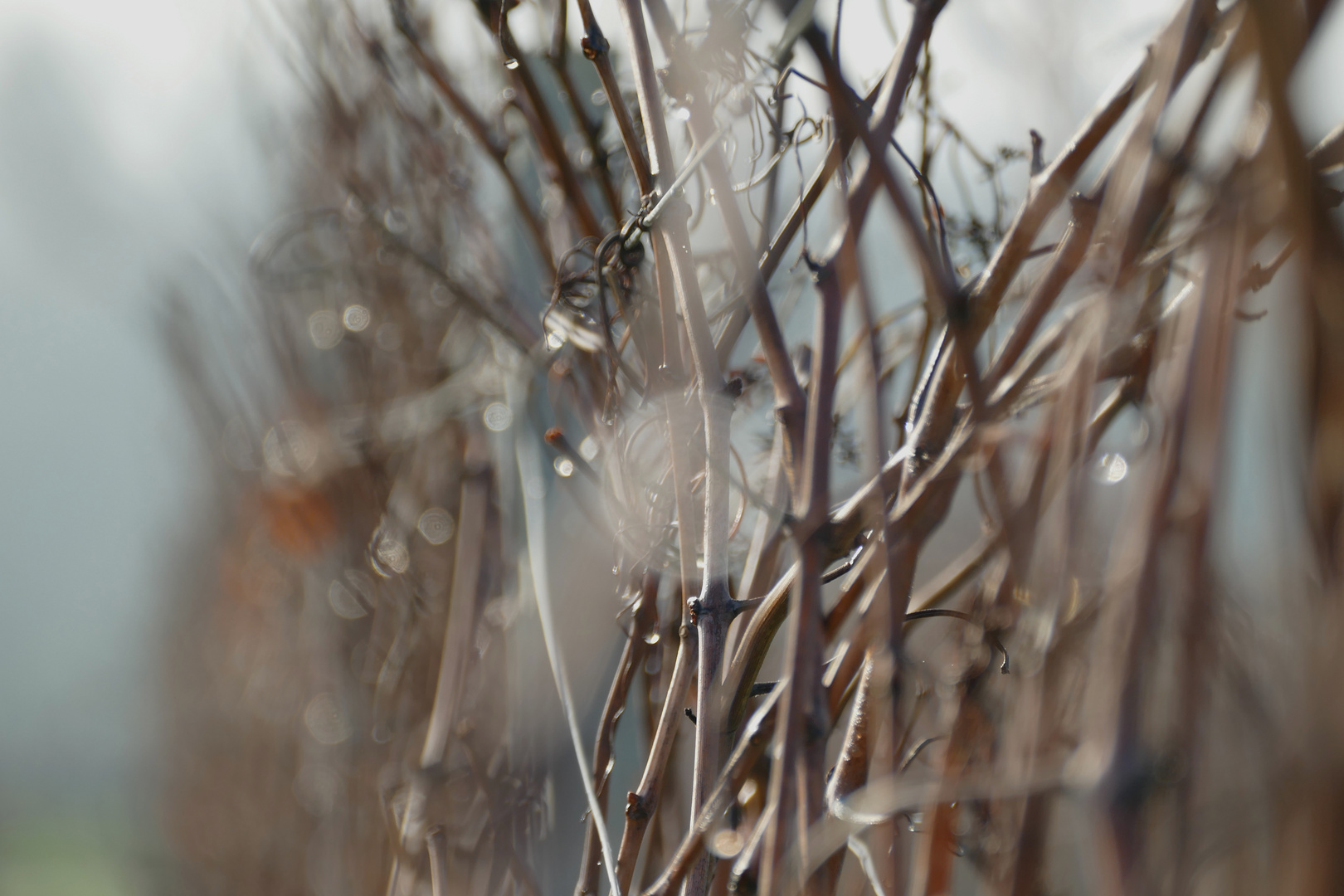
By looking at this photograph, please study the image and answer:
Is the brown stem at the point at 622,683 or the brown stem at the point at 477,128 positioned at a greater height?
the brown stem at the point at 477,128

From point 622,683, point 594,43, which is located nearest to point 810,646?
point 622,683

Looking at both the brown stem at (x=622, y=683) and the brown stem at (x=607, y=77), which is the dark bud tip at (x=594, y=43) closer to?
the brown stem at (x=607, y=77)

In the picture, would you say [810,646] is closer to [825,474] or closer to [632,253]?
[825,474]

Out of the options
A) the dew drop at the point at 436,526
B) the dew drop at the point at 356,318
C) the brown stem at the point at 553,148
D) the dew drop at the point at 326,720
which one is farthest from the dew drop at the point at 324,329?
the brown stem at the point at 553,148

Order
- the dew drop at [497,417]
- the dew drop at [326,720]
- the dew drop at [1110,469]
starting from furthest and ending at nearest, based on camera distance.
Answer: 1. the dew drop at [326,720]
2. the dew drop at [497,417]
3. the dew drop at [1110,469]

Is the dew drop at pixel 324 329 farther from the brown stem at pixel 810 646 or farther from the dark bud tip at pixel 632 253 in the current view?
the brown stem at pixel 810 646

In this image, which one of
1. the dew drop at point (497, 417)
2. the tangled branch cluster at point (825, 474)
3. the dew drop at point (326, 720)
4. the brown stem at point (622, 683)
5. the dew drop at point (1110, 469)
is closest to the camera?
the tangled branch cluster at point (825, 474)

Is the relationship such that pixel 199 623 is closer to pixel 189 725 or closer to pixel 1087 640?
pixel 189 725

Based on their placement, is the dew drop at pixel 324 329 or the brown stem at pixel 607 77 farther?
the dew drop at pixel 324 329

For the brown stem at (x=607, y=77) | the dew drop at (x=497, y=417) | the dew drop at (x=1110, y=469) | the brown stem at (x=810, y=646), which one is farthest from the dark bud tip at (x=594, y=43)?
the dew drop at (x=497, y=417)

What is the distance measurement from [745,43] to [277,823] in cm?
111

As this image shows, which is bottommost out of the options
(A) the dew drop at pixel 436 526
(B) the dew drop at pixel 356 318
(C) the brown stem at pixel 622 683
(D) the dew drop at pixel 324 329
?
(C) the brown stem at pixel 622 683

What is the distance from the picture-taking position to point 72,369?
14.6 ft

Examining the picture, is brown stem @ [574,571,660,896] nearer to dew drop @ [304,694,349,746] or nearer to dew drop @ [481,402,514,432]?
dew drop @ [481,402,514,432]
